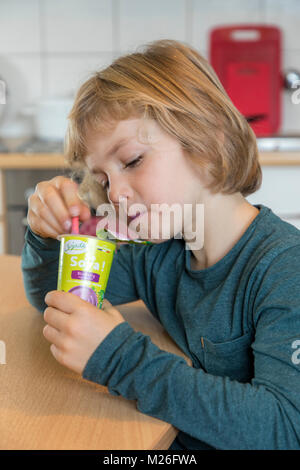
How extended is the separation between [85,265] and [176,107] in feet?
1.00

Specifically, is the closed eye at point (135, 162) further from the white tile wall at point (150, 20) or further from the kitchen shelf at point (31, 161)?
the white tile wall at point (150, 20)

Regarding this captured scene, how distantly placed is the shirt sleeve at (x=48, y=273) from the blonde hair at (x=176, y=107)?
0.17 meters

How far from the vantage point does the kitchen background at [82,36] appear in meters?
2.49

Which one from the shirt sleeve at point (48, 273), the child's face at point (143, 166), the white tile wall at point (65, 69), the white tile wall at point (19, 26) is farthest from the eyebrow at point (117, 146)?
the white tile wall at point (19, 26)

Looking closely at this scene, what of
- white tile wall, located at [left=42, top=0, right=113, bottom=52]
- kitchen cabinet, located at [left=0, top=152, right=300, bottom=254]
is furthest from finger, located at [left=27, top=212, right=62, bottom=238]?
white tile wall, located at [left=42, top=0, right=113, bottom=52]

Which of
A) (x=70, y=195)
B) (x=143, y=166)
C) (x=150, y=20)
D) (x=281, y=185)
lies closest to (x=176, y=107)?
(x=143, y=166)

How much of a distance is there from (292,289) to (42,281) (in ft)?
A: 1.50

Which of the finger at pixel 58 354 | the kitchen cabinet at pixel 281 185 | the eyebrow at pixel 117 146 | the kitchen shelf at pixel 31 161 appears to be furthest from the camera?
the kitchen shelf at pixel 31 161

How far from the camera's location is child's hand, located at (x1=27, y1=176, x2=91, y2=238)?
2.78 feet

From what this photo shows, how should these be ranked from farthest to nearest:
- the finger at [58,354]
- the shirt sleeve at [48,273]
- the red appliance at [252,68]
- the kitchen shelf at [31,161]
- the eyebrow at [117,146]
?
the red appliance at [252,68]
the kitchen shelf at [31,161]
the shirt sleeve at [48,273]
the eyebrow at [117,146]
the finger at [58,354]

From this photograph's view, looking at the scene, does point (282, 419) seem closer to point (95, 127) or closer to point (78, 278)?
point (78, 278)

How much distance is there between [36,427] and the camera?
564 millimetres

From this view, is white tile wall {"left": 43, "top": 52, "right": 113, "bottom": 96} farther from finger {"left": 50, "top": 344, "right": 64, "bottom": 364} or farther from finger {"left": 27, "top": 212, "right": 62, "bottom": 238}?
finger {"left": 50, "top": 344, "right": 64, "bottom": 364}

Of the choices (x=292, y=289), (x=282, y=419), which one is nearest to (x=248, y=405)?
(x=282, y=419)
